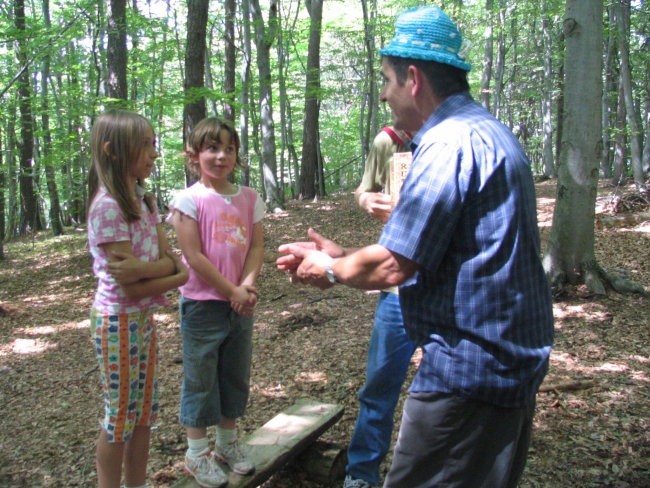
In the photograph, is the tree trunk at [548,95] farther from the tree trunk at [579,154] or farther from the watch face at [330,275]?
the watch face at [330,275]

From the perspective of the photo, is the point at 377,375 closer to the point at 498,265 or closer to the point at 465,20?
the point at 498,265

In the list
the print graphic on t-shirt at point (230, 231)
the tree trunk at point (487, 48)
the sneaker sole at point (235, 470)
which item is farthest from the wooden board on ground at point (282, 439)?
the tree trunk at point (487, 48)

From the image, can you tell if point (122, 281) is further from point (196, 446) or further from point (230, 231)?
point (196, 446)

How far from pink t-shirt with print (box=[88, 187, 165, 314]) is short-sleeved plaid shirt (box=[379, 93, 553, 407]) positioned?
130 cm

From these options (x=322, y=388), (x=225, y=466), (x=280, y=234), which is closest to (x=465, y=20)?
(x=280, y=234)

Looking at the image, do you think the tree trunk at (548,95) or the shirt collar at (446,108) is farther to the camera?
the tree trunk at (548,95)

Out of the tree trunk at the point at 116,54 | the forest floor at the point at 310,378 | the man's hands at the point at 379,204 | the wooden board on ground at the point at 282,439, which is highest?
Answer: the tree trunk at the point at 116,54

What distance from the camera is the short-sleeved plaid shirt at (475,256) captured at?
4.94ft

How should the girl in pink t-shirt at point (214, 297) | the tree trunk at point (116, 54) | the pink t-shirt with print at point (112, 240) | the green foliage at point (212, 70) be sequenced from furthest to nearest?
the green foliage at point (212, 70)
the tree trunk at point (116, 54)
the girl in pink t-shirt at point (214, 297)
the pink t-shirt with print at point (112, 240)

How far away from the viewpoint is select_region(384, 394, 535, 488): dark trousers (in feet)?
5.27

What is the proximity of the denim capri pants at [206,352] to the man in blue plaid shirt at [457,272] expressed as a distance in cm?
108

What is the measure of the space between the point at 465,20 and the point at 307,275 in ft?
69.9

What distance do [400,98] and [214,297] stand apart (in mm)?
1375

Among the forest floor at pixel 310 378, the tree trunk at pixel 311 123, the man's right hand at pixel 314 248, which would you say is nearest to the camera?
the man's right hand at pixel 314 248
